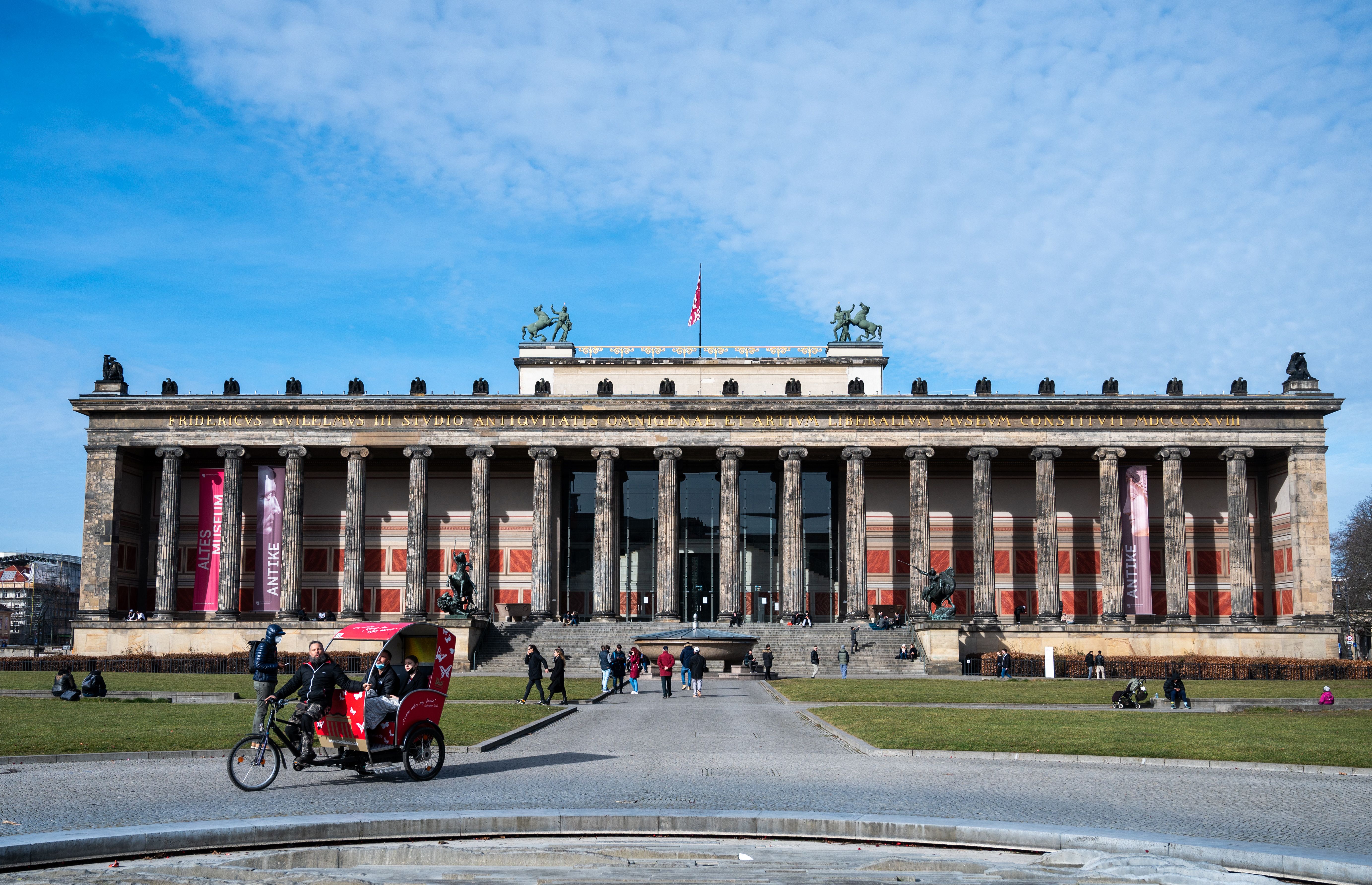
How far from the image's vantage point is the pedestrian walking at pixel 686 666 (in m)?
38.9

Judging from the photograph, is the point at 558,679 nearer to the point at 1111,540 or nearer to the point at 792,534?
the point at 792,534

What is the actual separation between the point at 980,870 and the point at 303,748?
9.24 meters

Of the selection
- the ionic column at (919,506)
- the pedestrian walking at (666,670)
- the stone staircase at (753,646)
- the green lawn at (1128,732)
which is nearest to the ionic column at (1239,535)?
the ionic column at (919,506)

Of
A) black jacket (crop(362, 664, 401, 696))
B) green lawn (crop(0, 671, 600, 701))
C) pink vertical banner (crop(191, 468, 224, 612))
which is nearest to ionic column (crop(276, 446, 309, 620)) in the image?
pink vertical banner (crop(191, 468, 224, 612))

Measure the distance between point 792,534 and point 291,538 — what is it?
90.5 ft

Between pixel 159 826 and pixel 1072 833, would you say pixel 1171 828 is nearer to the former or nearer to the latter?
pixel 1072 833

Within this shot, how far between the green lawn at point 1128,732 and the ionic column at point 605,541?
3371cm

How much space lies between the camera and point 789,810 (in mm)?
13422

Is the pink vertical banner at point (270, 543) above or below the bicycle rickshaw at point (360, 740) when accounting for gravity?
above

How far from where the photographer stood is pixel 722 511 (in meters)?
65.0

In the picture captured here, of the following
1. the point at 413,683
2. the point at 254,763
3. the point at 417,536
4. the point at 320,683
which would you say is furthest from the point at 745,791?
the point at 417,536

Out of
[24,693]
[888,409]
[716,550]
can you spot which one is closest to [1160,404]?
[888,409]

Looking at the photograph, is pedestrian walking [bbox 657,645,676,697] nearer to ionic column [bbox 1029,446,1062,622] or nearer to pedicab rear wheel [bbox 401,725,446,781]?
pedicab rear wheel [bbox 401,725,446,781]

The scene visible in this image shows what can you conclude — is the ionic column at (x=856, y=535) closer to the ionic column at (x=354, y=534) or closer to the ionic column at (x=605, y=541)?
the ionic column at (x=605, y=541)
